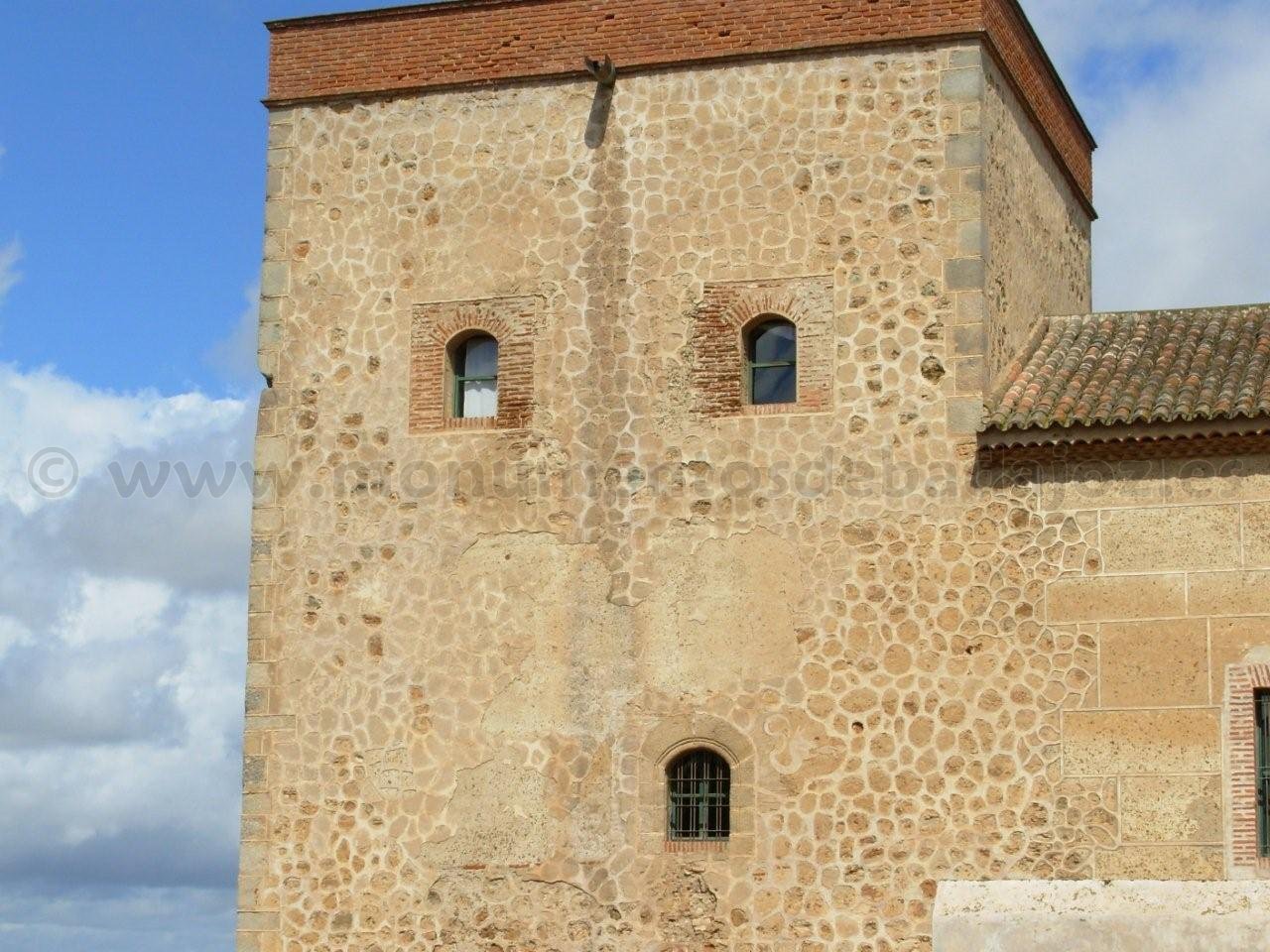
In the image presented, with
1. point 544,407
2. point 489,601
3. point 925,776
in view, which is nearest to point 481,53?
point 544,407

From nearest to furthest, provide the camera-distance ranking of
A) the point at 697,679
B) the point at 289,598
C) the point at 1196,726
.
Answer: the point at 1196,726
the point at 697,679
the point at 289,598

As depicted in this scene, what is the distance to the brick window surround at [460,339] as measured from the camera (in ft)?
54.7

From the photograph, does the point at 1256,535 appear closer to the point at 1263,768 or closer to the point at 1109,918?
the point at 1263,768

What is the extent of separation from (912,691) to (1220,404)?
2.93 metres

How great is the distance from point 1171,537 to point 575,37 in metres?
6.11

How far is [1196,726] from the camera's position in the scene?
14734 mm

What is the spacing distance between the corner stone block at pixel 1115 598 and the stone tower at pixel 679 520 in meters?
0.03

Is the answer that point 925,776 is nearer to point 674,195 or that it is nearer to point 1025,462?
point 1025,462

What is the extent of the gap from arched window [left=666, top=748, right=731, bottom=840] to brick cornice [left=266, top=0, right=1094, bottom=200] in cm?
540

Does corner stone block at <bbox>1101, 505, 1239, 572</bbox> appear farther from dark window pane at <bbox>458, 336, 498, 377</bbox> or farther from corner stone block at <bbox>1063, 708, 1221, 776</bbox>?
dark window pane at <bbox>458, 336, 498, 377</bbox>

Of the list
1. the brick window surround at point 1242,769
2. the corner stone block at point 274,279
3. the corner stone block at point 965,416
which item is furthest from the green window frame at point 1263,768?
the corner stone block at point 274,279

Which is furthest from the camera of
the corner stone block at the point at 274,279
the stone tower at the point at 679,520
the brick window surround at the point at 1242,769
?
the corner stone block at the point at 274,279

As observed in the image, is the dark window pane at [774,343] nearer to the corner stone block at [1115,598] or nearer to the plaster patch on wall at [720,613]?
the plaster patch on wall at [720,613]

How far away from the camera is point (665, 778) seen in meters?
15.8
